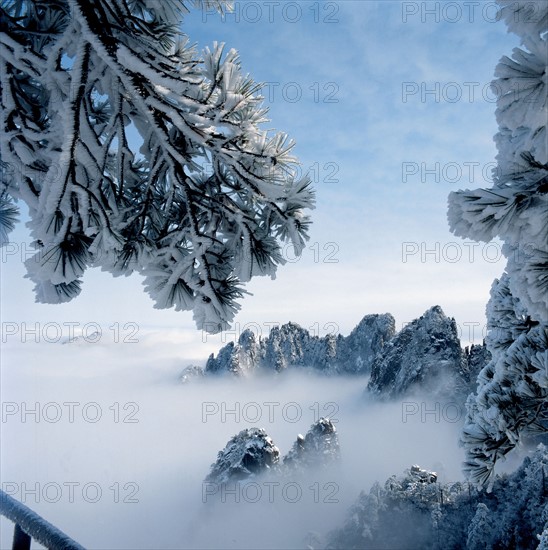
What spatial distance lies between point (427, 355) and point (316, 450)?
95.0 feet

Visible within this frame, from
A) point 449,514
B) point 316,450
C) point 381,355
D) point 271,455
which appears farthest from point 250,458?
point 449,514

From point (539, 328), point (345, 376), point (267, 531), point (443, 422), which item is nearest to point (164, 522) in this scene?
point (267, 531)

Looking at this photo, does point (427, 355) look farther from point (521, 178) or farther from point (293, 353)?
point (521, 178)

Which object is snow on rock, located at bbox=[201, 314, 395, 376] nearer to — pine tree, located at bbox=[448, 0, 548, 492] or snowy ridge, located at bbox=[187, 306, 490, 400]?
snowy ridge, located at bbox=[187, 306, 490, 400]

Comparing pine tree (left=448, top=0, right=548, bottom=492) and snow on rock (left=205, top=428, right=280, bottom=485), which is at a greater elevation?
pine tree (left=448, top=0, right=548, bottom=492)

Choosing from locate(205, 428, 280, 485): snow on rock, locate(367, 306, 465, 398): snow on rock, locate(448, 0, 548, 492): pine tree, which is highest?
locate(448, 0, 548, 492): pine tree

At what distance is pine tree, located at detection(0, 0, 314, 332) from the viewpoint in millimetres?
2797

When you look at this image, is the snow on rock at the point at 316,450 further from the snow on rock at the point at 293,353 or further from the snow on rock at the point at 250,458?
the snow on rock at the point at 293,353

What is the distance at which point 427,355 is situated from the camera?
3194 inches

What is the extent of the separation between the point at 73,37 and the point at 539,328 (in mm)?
4488

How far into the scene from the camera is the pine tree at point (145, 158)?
280cm

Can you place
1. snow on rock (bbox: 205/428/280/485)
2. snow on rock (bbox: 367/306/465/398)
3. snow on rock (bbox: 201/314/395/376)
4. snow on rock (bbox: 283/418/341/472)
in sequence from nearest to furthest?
snow on rock (bbox: 367/306/465/398), snow on rock (bbox: 205/428/280/485), snow on rock (bbox: 283/418/341/472), snow on rock (bbox: 201/314/395/376)

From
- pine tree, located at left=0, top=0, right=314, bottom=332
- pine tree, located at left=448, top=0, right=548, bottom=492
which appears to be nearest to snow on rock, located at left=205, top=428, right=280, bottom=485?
pine tree, located at left=0, top=0, right=314, bottom=332

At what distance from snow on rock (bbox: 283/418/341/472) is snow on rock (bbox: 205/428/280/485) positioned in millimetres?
4099
